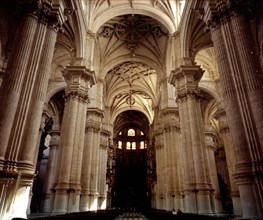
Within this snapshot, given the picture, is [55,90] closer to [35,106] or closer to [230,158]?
[35,106]

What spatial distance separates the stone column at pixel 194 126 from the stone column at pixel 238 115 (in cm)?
457

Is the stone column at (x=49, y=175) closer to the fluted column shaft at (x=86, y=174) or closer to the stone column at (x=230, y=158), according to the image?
the fluted column shaft at (x=86, y=174)

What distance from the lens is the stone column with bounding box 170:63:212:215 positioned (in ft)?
33.8

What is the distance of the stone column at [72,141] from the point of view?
411 inches

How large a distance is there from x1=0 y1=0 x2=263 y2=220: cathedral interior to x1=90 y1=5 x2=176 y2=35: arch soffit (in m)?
0.07

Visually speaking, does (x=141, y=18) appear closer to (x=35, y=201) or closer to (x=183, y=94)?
(x=183, y=94)

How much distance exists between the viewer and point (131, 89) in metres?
28.1

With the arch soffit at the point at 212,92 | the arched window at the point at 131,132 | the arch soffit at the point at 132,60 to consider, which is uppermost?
the arched window at the point at 131,132

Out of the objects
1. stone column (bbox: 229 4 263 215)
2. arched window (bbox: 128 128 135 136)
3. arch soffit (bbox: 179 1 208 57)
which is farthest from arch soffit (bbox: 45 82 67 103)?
arched window (bbox: 128 128 135 136)

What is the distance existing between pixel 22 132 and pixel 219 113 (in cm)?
1584

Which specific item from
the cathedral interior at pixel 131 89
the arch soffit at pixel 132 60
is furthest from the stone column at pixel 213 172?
the arch soffit at pixel 132 60

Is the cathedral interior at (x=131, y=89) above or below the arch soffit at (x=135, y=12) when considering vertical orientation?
below

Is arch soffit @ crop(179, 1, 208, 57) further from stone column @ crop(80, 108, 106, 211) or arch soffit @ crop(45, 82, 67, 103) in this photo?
arch soffit @ crop(45, 82, 67, 103)

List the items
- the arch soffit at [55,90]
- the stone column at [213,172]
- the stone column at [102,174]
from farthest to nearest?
the stone column at [102,174] < the arch soffit at [55,90] < the stone column at [213,172]
